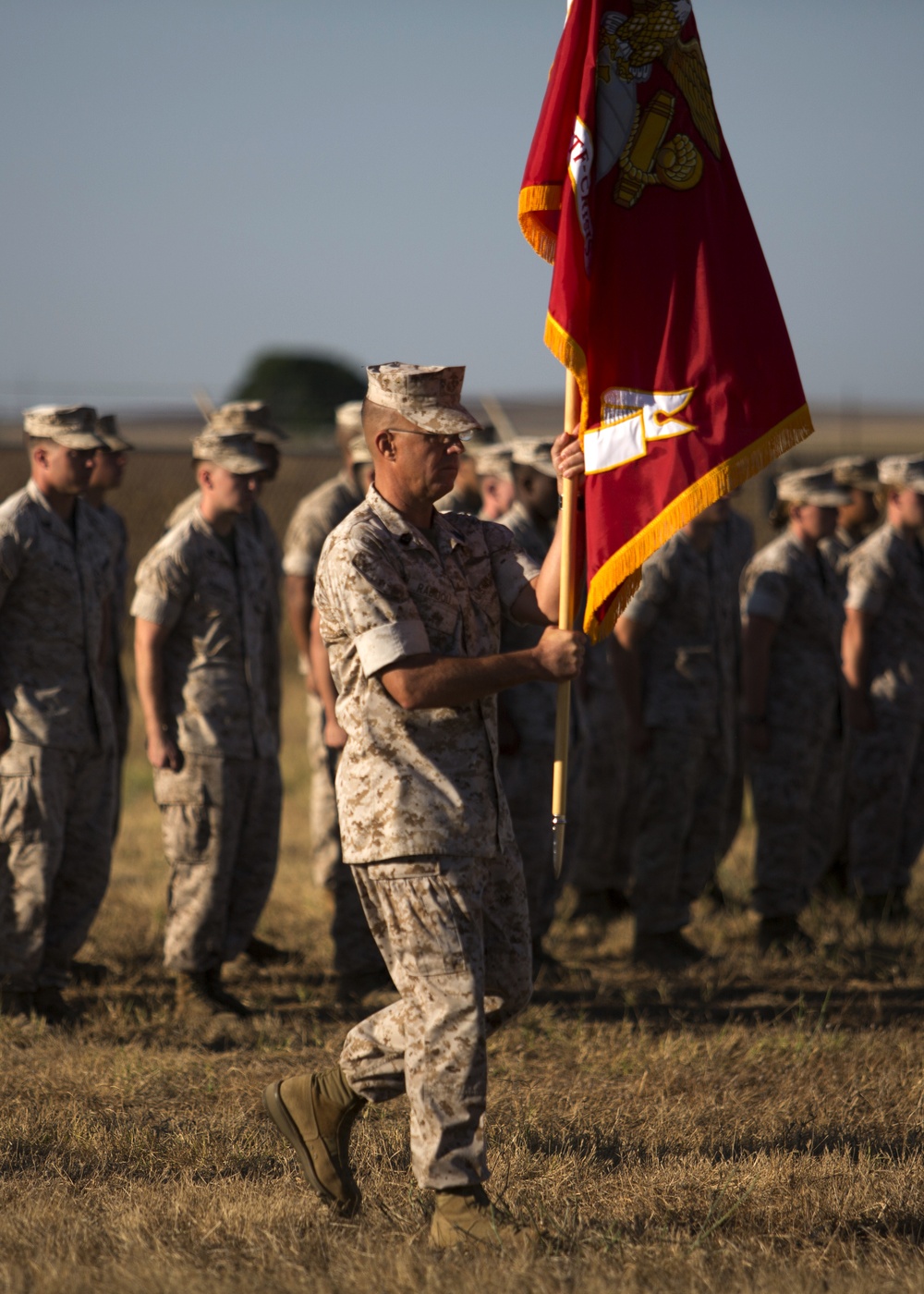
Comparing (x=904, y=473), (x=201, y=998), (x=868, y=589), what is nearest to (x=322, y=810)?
(x=201, y=998)

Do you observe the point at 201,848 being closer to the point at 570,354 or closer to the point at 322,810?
the point at 322,810

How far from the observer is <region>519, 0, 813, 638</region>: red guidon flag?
429 centimetres

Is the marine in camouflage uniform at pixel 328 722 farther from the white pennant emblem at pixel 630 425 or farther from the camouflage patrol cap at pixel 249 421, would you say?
the white pennant emblem at pixel 630 425

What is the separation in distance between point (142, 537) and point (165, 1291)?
16065 mm

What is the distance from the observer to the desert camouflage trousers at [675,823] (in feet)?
24.0

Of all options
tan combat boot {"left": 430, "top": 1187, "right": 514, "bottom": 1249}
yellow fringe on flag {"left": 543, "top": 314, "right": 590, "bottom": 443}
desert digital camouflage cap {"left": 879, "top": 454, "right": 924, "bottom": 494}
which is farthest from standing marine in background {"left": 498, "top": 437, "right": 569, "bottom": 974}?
tan combat boot {"left": 430, "top": 1187, "right": 514, "bottom": 1249}

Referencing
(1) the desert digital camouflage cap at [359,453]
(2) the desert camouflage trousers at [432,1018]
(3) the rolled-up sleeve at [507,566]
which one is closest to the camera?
(2) the desert camouflage trousers at [432,1018]

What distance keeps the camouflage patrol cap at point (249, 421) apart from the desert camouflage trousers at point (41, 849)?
187cm

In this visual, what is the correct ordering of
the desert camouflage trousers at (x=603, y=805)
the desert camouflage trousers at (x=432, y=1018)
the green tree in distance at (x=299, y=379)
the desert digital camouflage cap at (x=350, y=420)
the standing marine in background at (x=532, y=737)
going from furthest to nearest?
the green tree in distance at (x=299, y=379) → the desert digital camouflage cap at (x=350, y=420) → the desert camouflage trousers at (x=603, y=805) → the standing marine in background at (x=532, y=737) → the desert camouflage trousers at (x=432, y=1018)

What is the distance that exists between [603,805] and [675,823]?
129 centimetres

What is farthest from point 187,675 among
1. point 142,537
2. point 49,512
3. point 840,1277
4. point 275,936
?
point 142,537

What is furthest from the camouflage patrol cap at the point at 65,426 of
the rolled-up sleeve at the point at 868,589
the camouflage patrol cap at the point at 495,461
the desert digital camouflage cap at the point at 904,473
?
the desert digital camouflage cap at the point at 904,473

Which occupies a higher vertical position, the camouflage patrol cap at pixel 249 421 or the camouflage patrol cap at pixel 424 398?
the camouflage patrol cap at pixel 249 421

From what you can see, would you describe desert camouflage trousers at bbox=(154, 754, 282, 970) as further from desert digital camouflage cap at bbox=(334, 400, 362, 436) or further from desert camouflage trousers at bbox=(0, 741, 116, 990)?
desert digital camouflage cap at bbox=(334, 400, 362, 436)
